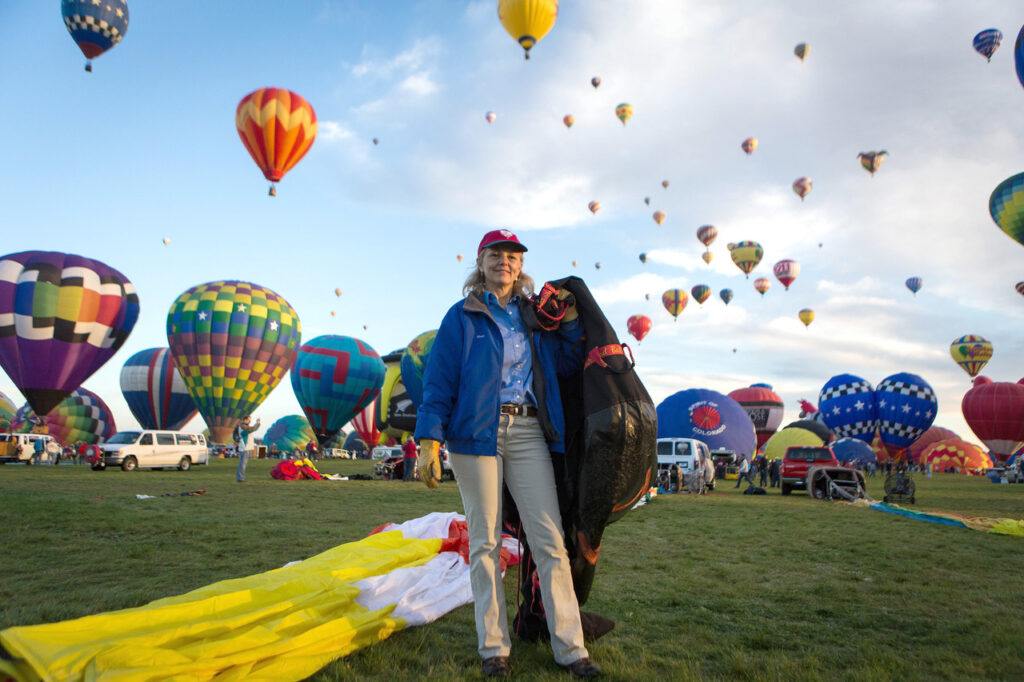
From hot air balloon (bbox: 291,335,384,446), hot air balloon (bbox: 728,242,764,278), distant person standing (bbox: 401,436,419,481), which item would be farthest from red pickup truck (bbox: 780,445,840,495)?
hot air balloon (bbox: 291,335,384,446)

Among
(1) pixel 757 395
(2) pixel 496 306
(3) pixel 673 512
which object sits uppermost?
Answer: (1) pixel 757 395

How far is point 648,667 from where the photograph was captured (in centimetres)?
266

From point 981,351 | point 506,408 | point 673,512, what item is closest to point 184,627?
point 506,408

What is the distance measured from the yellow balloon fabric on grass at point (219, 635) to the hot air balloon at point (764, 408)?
42183 mm

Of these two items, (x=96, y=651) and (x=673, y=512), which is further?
(x=673, y=512)

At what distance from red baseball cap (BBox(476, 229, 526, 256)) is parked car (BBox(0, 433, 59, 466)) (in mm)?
31867

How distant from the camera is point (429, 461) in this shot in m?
2.79

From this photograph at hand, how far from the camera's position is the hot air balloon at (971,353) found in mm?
44312

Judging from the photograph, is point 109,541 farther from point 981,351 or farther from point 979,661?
point 981,351

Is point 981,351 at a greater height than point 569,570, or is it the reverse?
point 981,351

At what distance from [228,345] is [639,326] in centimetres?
2543

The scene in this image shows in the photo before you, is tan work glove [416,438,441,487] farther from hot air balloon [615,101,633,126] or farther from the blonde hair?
hot air balloon [615,101,633,126]

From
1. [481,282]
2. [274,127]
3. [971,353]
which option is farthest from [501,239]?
[971,353]

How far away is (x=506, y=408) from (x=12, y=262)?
3064 cm
